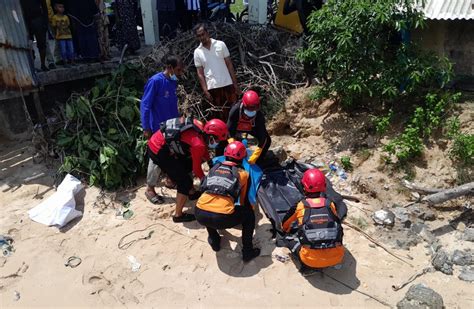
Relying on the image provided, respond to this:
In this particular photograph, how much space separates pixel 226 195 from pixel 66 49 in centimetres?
467

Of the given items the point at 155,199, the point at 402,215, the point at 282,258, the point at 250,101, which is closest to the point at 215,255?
the point at 282,258

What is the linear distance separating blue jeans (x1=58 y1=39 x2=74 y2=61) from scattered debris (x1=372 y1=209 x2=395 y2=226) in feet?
18.4

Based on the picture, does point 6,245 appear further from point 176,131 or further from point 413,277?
point 413,277

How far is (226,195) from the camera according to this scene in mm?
3871

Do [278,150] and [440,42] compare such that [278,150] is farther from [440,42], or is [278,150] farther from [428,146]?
[440,42]

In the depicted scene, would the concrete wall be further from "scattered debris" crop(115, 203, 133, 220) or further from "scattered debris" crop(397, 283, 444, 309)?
"scattered debris" crop(115, 203, 133, 220)

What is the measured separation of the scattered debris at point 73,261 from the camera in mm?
4387

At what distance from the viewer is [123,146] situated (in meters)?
5.87

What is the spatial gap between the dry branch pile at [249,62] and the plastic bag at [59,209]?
219 centimetres

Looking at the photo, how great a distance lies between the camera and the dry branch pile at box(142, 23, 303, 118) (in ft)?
21.7

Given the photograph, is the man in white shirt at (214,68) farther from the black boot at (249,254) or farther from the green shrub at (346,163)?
the black boot at (249,254)

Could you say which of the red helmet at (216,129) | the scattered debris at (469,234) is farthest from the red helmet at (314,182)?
the scattered debris at (469,234)

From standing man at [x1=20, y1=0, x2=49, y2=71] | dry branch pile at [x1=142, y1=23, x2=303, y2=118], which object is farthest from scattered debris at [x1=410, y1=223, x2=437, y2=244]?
standing man at [x1=20, y1=0, x2=49, y2=71]

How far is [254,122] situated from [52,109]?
3.96m
